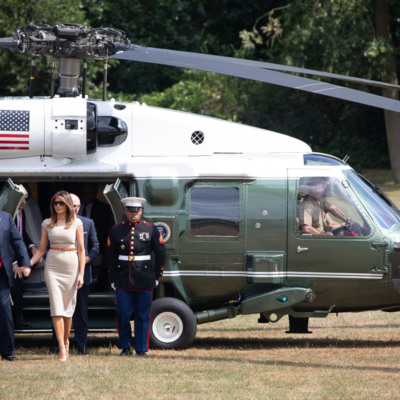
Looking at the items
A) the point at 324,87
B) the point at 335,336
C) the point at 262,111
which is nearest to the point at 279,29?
the point at 262,111

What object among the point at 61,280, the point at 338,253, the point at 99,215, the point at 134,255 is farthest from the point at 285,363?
the point at 99,215

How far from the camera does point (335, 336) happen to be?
35.7 feet

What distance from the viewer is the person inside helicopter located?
32.0ft

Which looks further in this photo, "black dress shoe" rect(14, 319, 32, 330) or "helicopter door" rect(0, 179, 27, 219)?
"black dress shoe" rect(14, 319, 32, 330)

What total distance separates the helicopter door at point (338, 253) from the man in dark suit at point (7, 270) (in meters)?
2.94

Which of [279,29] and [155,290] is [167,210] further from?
[279,29]

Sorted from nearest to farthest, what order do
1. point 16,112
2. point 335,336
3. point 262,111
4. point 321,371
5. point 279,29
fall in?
point 321,371 < point 16,112 < point 335,336 < point 279,29 < point 262,111

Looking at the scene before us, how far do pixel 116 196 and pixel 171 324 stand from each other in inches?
61.5

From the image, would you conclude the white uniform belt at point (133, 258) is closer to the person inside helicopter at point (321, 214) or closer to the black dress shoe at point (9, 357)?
the black dress shoe at point (9, 357)

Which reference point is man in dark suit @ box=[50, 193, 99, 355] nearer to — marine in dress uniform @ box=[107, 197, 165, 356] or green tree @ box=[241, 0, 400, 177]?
marine in dress uniform @ box=[107, 197, 165, 356]

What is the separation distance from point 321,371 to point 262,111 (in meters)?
19.6

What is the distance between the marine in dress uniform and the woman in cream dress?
0.48 metres

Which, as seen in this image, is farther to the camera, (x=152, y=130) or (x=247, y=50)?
(x=247, y=50)

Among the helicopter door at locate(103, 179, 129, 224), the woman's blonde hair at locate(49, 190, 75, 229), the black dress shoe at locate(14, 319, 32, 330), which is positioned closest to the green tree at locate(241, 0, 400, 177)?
the helicopter door at locate(103, 179, 129, 224)
